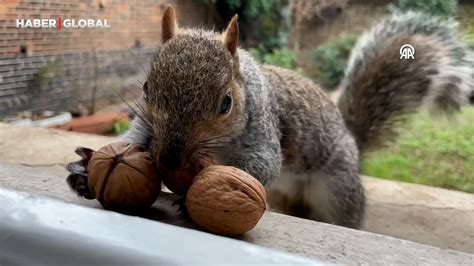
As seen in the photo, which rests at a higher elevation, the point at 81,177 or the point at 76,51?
the point at 76,51

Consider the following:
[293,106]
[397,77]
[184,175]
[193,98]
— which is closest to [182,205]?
[184,175]

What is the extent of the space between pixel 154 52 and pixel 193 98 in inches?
14.0

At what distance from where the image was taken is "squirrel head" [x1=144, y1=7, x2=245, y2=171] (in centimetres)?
76

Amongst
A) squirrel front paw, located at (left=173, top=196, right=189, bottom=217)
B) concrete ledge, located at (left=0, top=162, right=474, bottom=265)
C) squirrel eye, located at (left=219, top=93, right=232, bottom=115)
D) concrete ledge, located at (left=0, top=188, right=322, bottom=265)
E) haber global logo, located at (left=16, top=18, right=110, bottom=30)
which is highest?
haber global logo, located at (left=16, top=18, right=110, bottom=30)

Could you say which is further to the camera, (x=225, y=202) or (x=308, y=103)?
(x=308, y=103)

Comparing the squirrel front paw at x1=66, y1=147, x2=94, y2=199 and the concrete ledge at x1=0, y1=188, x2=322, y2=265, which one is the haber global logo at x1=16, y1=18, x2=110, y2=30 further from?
the concrete ledge at x1=0, y1=188, x2=322, y2=265

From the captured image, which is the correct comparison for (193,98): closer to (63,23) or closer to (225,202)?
(225,202)

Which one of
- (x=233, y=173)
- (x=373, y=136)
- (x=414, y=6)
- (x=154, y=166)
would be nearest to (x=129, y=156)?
(x=154, y=166)

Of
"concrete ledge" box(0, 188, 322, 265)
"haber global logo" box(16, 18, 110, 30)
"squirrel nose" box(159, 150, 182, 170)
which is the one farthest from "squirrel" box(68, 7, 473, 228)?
"haber global logo" box(16, 18, 110, 30)

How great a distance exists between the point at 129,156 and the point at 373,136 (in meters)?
0.98

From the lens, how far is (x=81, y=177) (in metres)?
0.83

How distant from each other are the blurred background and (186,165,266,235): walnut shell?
0.34 m

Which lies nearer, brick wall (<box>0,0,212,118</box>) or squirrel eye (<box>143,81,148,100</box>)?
squirrel eye (<box>143,81,148,100</box>)

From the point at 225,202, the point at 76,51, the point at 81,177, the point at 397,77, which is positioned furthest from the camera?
the point at 76,51
